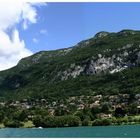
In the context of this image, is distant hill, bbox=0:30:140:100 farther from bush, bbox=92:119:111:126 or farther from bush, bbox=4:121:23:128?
bush, bbox=92:119:111:126

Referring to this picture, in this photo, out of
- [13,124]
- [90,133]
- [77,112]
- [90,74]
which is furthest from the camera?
[90,74]

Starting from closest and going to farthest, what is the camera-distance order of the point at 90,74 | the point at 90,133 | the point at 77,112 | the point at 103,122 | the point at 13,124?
1. the point at 90,133
2. the point at 103,122
3. the point at 13,124
4. the point at 77,112
5. the point at 90,74

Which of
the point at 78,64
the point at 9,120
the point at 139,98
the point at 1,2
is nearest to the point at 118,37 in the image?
the point at 78,64

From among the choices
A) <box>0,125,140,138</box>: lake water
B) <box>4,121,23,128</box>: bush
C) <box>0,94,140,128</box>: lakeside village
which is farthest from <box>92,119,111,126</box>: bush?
<box>0,125,140,138</box>: lake water

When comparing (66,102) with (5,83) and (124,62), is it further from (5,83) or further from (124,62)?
(5,83)

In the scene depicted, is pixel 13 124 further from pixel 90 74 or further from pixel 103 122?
pixel 90 74

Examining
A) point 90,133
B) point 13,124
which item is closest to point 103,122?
point 13,124
